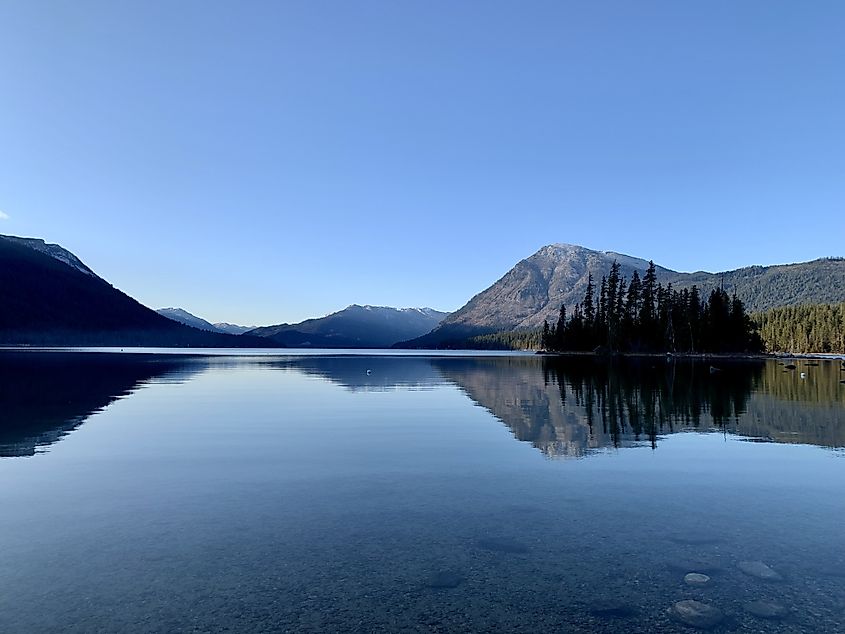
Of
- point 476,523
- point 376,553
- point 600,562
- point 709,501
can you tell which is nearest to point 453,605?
point 376,553

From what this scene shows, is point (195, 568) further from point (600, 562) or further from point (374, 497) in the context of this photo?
point (600, 562)

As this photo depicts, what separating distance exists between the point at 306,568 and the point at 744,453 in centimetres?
2409

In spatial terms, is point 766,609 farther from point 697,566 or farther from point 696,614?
point 697,566

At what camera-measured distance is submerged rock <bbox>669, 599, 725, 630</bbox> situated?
11078 mm

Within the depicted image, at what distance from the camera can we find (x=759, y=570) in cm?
1372

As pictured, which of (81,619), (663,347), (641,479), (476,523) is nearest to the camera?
(81,619)

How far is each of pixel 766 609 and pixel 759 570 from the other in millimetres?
2250

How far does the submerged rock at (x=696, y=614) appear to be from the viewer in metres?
11.1

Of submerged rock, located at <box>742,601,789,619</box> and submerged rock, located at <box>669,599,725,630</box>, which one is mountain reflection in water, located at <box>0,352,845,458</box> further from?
submerged rock, located at <box>669,599,725,630</box>

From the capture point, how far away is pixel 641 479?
75.9 feet

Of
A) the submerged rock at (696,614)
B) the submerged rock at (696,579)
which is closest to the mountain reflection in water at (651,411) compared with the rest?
the submerged rock at (696,579)

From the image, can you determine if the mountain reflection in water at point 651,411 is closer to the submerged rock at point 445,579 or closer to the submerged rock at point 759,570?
the submerged rock at point 759,570

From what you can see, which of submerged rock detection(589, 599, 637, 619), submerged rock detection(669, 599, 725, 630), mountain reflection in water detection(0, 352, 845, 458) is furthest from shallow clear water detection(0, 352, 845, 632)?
mountain reflection in water detection(0, 352, 845, 458)

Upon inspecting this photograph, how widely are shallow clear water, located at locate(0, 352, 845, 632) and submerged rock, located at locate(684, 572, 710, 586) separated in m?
0.15
